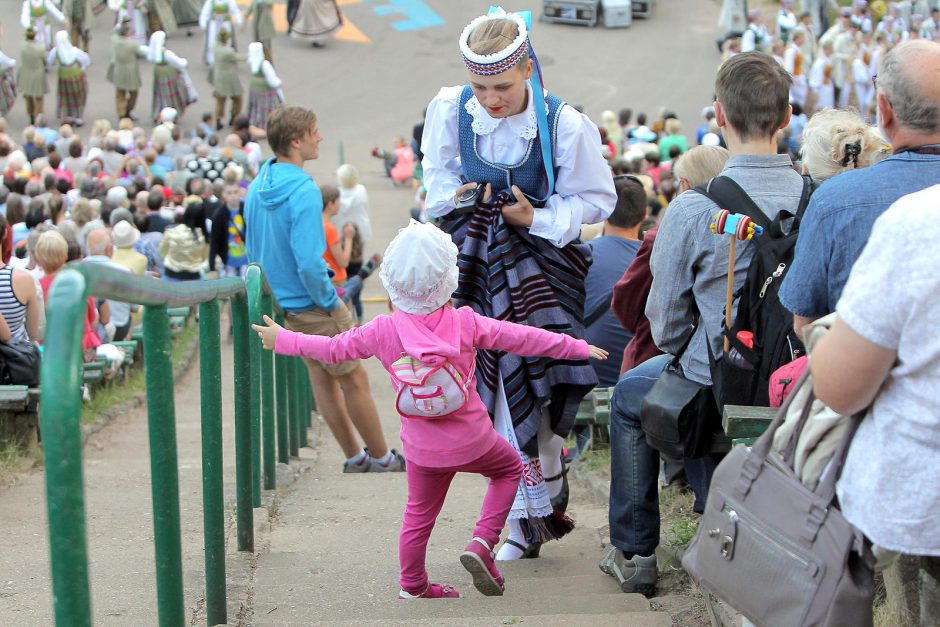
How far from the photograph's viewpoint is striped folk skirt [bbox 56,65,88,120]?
65.1 ft

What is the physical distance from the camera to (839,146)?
3.36m

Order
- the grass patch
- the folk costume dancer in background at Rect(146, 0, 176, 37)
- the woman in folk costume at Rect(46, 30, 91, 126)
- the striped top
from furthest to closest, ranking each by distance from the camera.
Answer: the folk costume dancer in background at Rect(146, 0, 176, 37), the woman in folk costume at Rect(46, 30, 91, 126), the grass patch, the striped top

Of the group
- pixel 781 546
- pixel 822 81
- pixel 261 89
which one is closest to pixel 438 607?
pixel 781 546

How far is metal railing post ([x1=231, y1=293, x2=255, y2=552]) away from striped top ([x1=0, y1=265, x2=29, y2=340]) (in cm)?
259

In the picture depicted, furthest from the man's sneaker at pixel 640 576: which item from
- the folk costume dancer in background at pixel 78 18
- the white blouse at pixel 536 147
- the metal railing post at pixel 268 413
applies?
the folk costume dancer in background at pixel 78 18

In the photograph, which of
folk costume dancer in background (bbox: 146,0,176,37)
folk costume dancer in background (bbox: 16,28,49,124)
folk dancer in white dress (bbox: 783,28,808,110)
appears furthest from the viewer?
folk costume dancer in background (bbox: 146,0,176,37)

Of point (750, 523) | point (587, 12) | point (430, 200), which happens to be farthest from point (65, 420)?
point (587, 12)

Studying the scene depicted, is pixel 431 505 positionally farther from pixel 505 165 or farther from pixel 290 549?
pixel 505 165

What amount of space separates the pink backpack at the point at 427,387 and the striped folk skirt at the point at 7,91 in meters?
18.8

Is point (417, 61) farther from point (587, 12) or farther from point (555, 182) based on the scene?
point (555, 182)

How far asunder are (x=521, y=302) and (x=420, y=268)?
0.79 m

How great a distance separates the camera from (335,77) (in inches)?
941

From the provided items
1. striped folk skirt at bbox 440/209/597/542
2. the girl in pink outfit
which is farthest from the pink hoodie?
striped folk skirt at bbox 440/209/597/542

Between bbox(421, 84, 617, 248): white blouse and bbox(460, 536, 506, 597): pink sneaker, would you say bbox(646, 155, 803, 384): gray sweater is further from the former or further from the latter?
bbox(460, 536, 506, 597): pink sneaker
